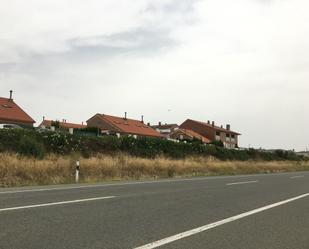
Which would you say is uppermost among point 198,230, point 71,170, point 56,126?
point 56,126

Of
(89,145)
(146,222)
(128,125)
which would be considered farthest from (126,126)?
(146,222)

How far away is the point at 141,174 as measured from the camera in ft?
87.2

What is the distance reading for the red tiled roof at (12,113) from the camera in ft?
206

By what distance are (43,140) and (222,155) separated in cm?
A: 2911

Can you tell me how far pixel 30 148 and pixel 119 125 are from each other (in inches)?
2440

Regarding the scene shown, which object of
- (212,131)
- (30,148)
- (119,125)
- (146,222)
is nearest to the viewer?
(146,222)

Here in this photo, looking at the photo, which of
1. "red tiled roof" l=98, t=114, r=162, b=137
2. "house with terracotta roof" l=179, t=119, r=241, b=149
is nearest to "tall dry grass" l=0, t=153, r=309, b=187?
"red tiled roof" l=98, t=114, r=162, b=137

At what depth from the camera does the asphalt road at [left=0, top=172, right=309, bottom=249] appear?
6.96 meters

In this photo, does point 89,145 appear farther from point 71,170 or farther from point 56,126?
point 56,126

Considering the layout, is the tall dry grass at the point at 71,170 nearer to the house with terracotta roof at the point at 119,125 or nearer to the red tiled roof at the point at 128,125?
the house with terracotta roof at the point at 119,125

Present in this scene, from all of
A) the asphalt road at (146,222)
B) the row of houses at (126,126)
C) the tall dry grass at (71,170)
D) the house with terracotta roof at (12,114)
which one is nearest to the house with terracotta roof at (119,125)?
the row of houses at (126,126)

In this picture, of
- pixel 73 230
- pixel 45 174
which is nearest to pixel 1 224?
pixel 73 230

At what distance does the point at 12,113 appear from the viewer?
2547 inches

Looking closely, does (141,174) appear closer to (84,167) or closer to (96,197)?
(84,167)
